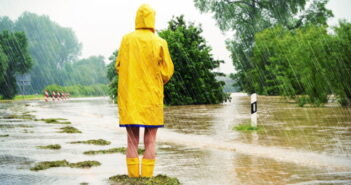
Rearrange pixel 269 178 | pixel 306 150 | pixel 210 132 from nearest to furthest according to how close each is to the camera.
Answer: pixel 269 178 → pixel 306 150 → pixel 210 132

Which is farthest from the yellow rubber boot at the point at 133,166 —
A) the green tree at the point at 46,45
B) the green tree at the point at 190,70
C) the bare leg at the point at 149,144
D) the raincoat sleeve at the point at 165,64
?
the green tree at the point at 46,45

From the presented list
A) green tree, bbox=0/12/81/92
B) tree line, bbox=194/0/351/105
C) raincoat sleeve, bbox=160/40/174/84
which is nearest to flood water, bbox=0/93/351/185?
raincoat sleeve, bbox=160/40/174/84

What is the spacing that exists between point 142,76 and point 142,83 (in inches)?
3.0

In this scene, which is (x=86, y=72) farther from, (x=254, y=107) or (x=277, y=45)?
(x=254, y=107)

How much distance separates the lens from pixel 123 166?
6062 millimetres

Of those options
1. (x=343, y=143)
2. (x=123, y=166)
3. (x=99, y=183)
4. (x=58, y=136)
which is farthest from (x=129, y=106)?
(x=58, y=136)

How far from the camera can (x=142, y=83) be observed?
4844 millimetres

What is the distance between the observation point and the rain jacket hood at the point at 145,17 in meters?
Answer: 4.96

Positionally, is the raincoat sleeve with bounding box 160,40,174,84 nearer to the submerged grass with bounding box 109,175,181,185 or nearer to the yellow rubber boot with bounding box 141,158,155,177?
the yellow rubber boot with bounding box 141,158,155,177

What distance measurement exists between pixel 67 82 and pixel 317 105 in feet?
288

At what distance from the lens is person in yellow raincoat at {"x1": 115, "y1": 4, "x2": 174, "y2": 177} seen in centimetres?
481

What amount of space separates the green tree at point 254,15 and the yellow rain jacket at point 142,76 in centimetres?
4075

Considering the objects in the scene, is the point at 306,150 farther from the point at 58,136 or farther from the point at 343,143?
the point at 58,136

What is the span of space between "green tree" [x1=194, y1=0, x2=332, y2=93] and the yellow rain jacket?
134ft
